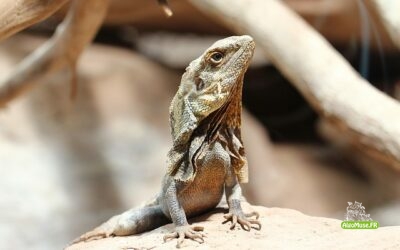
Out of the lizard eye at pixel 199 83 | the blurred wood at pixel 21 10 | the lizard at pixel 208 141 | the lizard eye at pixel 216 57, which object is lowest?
the lizard at pixel 208 141

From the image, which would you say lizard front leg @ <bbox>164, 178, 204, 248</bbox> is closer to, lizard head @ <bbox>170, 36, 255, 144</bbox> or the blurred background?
lizard head @ <bbox>170, 36, 255, 144</bbox>

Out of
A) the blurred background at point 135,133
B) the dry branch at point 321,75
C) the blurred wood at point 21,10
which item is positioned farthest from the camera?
the blurred background at point 135,133

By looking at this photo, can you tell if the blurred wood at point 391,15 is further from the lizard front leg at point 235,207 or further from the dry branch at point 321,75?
the lizard front leg at point 235,207

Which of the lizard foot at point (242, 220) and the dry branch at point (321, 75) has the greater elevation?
the dry branch at point (321, 75)

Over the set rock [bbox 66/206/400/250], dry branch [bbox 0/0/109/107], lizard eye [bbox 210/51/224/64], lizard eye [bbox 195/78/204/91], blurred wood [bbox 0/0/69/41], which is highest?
dry branch [bbox 0/0/109/107]

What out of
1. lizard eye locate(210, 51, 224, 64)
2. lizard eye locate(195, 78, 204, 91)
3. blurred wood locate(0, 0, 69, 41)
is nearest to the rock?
lizard eye locate(195, 78, 204, 91)

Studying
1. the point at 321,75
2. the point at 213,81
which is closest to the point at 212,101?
the point at 213,81

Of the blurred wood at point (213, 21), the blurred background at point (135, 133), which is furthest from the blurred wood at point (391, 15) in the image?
the blurred wood at point (213, 21)

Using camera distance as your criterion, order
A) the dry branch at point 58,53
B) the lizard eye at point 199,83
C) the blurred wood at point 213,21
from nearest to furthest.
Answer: the lizard eye at point 199,83
the dry branch at point 58,53
the blurred wood at point 213,21
